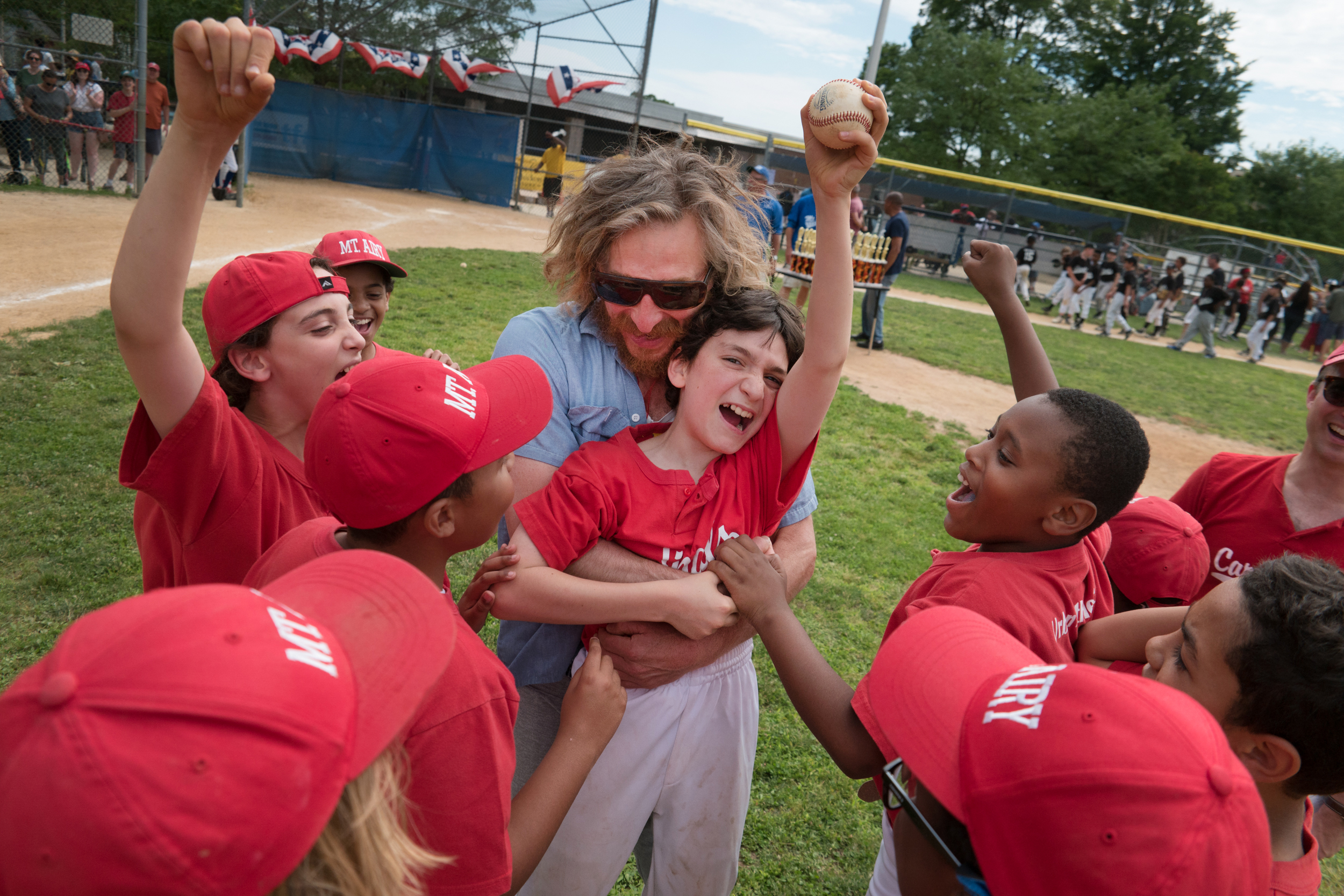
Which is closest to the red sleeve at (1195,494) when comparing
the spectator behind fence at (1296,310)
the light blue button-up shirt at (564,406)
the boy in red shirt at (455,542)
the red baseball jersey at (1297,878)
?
the red baseball jersey at (1297,878)

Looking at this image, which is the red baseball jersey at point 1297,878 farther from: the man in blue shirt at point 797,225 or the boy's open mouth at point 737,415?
the man in blue shirt at point 797,225

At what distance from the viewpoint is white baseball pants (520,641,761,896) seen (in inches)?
75.4

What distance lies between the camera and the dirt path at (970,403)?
875 centimetres

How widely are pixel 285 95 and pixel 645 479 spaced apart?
25.2 m

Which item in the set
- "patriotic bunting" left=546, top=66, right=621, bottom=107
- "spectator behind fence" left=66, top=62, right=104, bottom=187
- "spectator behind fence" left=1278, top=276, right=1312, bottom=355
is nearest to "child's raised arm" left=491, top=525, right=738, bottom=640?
"spectator behind fence" left=66, top=62, right=104, bottom=187

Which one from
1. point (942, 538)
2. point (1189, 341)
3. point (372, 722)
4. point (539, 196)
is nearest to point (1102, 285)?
point (1189, 341)

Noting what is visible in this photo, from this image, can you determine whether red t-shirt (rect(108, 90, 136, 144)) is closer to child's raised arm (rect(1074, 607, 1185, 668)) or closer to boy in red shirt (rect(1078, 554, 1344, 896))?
child's raised arm (rect(1074, 607, 1185, 668))

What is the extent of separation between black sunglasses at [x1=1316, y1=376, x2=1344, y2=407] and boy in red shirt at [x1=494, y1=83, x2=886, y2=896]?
181 cm

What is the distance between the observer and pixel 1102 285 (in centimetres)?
2225

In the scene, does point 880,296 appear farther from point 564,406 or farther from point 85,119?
point 85,119

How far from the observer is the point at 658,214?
2230mm

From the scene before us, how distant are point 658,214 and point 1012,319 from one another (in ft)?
4.37

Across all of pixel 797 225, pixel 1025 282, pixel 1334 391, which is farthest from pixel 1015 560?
pixel 1025 282

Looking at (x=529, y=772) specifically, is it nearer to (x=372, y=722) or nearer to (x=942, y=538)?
(x=372, y=722)
